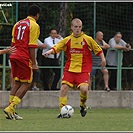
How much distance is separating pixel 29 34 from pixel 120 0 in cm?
855

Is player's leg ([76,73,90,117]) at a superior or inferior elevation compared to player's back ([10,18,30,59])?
inferior

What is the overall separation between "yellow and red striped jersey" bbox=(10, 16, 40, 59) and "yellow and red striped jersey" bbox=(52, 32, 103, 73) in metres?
1.00

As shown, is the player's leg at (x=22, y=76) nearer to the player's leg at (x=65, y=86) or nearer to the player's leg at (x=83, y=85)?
the player's leg at (x=65, y=86)

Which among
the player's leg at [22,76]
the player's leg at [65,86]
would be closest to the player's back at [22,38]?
the player's leg at [22,76]

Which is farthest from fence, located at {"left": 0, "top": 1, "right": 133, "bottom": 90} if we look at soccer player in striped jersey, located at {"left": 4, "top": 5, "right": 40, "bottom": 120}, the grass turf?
the grass turf

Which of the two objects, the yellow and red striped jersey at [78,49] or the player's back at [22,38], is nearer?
the player's back at [22,38]

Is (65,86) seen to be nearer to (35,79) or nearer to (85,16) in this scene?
(35,79)

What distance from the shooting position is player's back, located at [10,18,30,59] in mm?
14008

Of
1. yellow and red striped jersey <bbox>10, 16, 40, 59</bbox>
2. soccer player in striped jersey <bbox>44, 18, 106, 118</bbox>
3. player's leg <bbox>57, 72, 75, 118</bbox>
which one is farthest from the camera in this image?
soccer player in striped jersey <bbox>44, 18, 106, 118</bbox>

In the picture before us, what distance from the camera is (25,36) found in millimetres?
14016

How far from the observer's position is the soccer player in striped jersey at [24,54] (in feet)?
45.9

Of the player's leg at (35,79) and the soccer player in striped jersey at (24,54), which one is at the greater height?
the soccer player in striped jersey at (24,54)

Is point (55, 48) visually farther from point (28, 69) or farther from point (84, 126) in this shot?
point (84, 126)

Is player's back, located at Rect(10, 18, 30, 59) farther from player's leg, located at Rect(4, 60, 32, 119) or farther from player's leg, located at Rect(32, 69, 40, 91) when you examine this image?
player's leg, located at Rect(32, 69, 40, 91)
